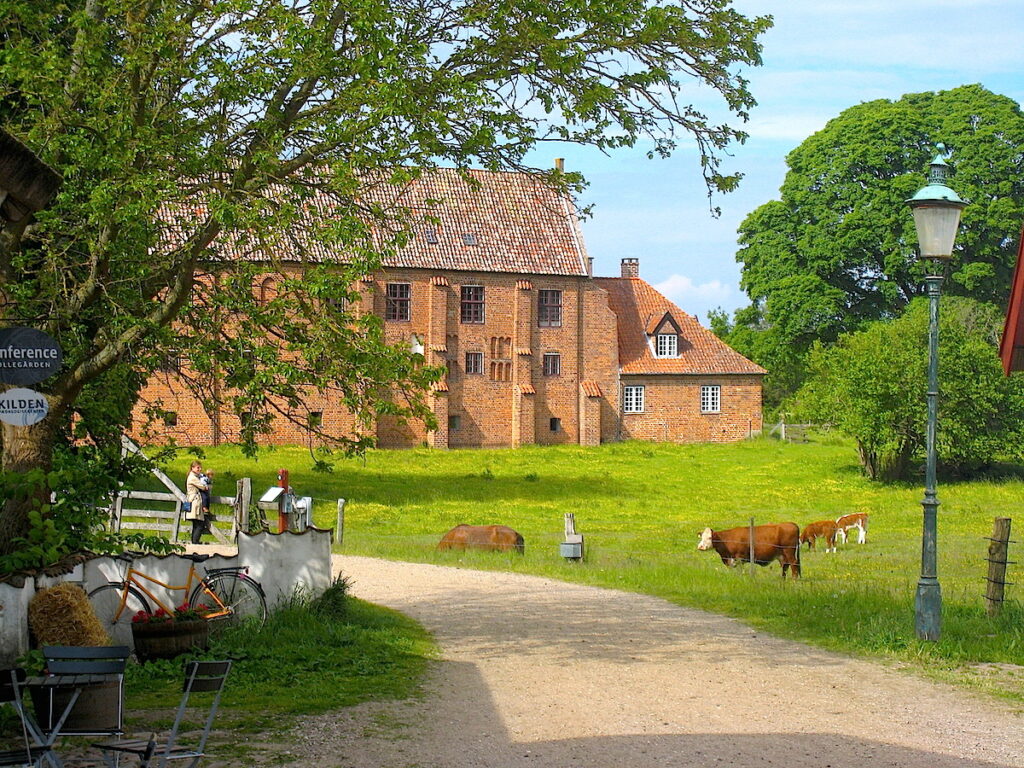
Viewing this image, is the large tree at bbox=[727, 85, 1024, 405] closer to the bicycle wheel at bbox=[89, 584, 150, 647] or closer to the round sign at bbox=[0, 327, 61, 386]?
the bicycle wheel at bbox=[89, 584, 150, 647]

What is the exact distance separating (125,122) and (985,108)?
6255cm

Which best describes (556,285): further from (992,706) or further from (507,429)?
(992,706)

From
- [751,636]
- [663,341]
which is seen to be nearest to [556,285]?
[663,341]

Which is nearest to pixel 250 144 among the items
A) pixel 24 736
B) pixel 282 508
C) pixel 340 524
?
pixel 24 736

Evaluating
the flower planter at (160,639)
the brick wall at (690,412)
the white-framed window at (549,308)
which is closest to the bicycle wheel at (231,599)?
the flower planter at (160,639)

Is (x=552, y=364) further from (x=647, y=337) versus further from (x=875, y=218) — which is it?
(x=875, y=218)

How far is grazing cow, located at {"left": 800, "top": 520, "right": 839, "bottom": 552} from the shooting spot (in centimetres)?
2828

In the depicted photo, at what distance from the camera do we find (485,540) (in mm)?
26516

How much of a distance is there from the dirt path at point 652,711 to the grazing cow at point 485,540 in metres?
9.76

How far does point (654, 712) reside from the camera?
10742 mm

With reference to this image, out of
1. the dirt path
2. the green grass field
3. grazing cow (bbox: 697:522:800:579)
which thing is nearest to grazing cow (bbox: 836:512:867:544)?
the green grass field

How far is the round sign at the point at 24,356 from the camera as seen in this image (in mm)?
8656

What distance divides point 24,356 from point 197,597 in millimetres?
4904

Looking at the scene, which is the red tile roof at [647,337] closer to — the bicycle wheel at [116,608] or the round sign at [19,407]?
the bicycle wheel at [116,608]
